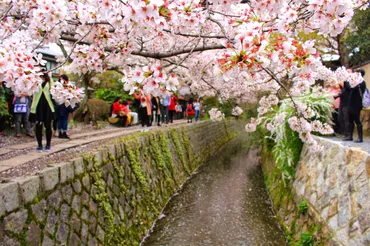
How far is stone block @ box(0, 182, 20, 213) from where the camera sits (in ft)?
9.01

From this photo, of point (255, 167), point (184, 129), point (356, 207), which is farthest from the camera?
point (255, 167)

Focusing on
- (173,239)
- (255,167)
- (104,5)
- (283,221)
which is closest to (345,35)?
(255,167)

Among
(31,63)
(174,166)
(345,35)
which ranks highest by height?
(345,35)

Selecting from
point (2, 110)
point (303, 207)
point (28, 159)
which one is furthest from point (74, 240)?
point (2, 110)

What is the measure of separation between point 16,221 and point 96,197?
1798mm

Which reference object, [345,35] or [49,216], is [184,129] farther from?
[345,35]

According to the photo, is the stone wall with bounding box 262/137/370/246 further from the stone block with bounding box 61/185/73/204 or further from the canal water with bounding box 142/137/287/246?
the stone block with bounding box 61/185/73/204

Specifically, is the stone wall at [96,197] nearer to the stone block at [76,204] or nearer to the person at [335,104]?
the stone block at [76,204]

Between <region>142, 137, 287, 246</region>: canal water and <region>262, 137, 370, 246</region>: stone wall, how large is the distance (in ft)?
2.01

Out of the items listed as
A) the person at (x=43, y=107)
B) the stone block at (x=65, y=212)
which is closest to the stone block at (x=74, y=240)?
the stone block at (x=65, y=212)

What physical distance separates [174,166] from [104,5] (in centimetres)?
716

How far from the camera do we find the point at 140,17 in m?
2.66

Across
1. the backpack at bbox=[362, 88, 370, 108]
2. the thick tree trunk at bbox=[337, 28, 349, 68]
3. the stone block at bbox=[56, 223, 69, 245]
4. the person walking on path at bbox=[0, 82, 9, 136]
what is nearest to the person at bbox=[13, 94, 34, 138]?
the person walking on path at bbox=[0, 82, 9, 136]

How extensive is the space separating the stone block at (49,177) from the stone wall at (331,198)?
3463 mm
